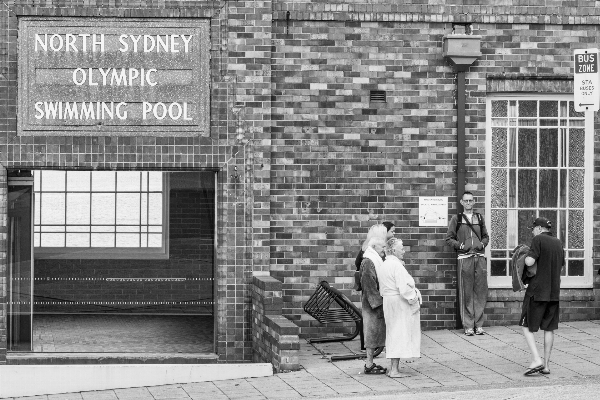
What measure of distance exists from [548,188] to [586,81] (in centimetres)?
263

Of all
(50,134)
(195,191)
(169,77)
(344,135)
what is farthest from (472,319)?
(50,134)

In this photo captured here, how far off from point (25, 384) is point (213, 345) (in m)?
2.84

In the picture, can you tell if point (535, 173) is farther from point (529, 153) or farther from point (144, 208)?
point (144, 208)

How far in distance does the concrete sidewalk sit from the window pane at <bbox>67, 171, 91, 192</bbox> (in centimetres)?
317

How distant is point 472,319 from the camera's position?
1553 centimetres

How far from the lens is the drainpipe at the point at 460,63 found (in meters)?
15.8

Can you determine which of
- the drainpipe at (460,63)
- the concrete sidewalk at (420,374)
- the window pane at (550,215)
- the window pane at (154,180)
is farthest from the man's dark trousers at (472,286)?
the window pane at (154,180)

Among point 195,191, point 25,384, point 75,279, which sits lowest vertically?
point 25,384

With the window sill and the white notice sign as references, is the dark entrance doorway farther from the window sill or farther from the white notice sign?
the white notice sign

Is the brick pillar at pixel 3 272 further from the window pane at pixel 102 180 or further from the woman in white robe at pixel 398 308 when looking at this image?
the woman in white robe at pixel 398 308

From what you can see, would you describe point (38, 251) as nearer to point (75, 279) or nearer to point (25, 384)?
point (75, 279)

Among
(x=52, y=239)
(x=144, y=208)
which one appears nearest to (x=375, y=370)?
(x=144, y=208)

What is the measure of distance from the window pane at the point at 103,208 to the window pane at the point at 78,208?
0.30 ft

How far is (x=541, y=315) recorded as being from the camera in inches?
512
